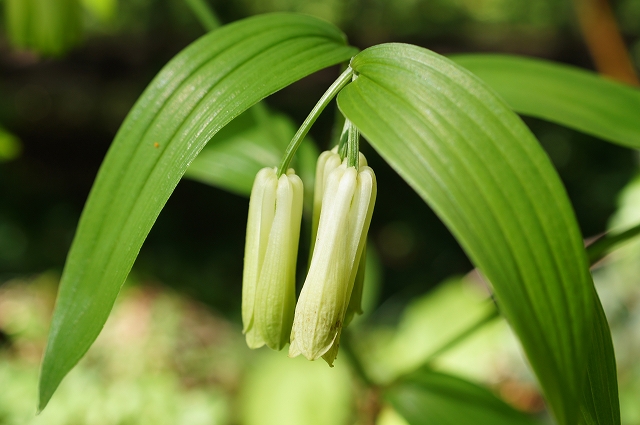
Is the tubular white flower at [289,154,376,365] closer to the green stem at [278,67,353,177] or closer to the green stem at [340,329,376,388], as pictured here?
the green stem at [278,67,353,177]

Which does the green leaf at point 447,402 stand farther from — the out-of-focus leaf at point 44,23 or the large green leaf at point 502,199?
the out-of-focus leaf at point 44,23

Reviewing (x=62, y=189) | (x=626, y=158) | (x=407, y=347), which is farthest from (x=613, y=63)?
(x=62, y=189)

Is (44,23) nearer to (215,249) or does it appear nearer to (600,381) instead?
(600,381)

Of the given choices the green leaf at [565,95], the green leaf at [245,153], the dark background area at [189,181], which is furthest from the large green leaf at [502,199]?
the dark background area at [189,181]

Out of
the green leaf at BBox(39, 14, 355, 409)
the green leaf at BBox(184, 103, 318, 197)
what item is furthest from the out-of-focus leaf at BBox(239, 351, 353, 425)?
the green leaf at BBox(39, 14, 355, 409)

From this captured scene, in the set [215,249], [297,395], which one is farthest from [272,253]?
[215,249]

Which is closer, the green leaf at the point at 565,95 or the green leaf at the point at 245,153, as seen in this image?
the green leaf at the point at 565,95
